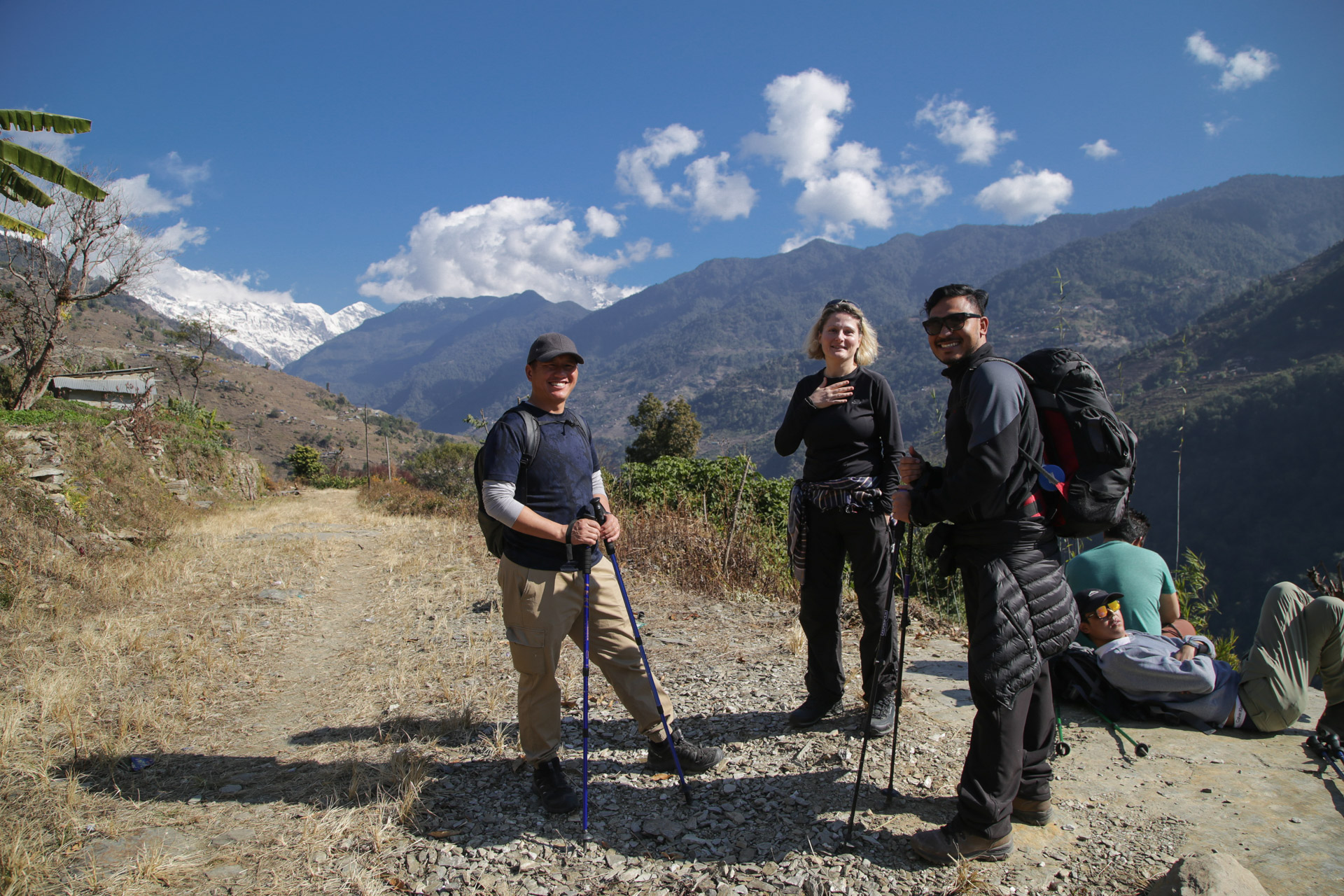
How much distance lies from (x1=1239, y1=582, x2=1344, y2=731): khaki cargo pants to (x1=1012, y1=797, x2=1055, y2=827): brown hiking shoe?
5.29ft

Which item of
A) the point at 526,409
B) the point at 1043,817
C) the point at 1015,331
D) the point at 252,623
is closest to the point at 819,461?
the point at 526,409

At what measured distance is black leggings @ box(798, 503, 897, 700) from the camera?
3432mm

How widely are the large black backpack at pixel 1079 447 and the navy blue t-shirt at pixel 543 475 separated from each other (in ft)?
6.33

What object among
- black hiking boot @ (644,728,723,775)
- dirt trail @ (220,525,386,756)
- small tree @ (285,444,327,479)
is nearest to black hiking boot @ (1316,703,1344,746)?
black hiking boot @ (644,728,723,775)

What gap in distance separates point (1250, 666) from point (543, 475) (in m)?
3.83

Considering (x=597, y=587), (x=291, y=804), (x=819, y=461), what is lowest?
(x=291, y=804)

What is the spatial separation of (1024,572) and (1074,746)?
1.73 metres

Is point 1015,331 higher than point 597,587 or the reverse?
higher

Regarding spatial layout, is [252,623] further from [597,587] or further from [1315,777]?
[1315,777]

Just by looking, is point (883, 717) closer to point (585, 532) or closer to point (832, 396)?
point (832, 396)

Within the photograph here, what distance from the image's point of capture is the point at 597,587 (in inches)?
124

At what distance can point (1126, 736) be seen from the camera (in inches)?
140

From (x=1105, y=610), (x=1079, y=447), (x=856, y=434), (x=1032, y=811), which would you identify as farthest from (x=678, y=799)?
(x=1105, y=610)

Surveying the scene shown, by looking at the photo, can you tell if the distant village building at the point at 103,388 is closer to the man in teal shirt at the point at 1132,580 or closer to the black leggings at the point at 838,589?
the black leggings at the point at 838,589
